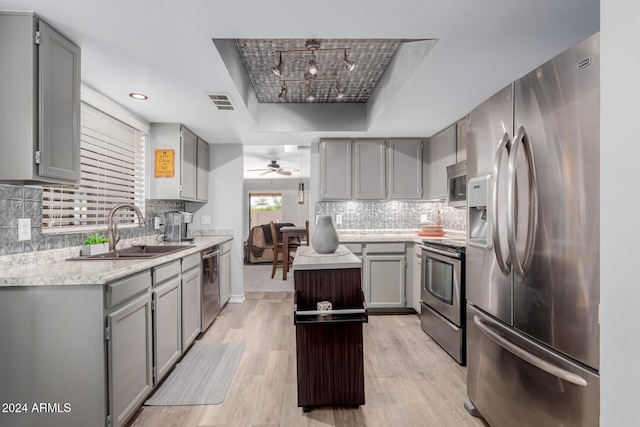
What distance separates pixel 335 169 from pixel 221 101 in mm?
1780

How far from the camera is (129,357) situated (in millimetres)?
1776

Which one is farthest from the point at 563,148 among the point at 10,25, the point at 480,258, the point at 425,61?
the point at 10,25

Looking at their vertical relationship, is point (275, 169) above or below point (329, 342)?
above

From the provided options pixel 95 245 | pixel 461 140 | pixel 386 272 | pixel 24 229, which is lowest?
pixel 386 272

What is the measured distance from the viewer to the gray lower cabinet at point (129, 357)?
1610 millimetres

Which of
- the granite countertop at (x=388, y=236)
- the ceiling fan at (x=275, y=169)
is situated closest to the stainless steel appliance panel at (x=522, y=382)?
the granite countertop at (x=388, y=236)

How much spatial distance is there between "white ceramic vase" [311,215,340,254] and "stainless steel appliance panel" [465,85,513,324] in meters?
0.86

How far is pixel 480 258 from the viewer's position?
1783mm

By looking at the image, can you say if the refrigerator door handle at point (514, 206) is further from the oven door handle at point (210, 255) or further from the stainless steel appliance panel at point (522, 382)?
the oven door handle at point (210, 255)

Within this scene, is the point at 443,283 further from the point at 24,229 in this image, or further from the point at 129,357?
the point at 24,229

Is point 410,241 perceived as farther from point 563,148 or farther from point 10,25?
point 10,25

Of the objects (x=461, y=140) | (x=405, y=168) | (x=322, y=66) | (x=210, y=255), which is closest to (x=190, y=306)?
(x=210, y=255)

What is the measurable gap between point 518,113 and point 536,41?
0.71 meters

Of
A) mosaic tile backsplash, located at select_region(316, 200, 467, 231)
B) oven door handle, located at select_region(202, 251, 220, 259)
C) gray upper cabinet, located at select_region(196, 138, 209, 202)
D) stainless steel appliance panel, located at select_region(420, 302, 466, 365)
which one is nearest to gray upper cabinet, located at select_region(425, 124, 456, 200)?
mosaic tile backsplash, located at select_region(316, 200, 467, 231)
